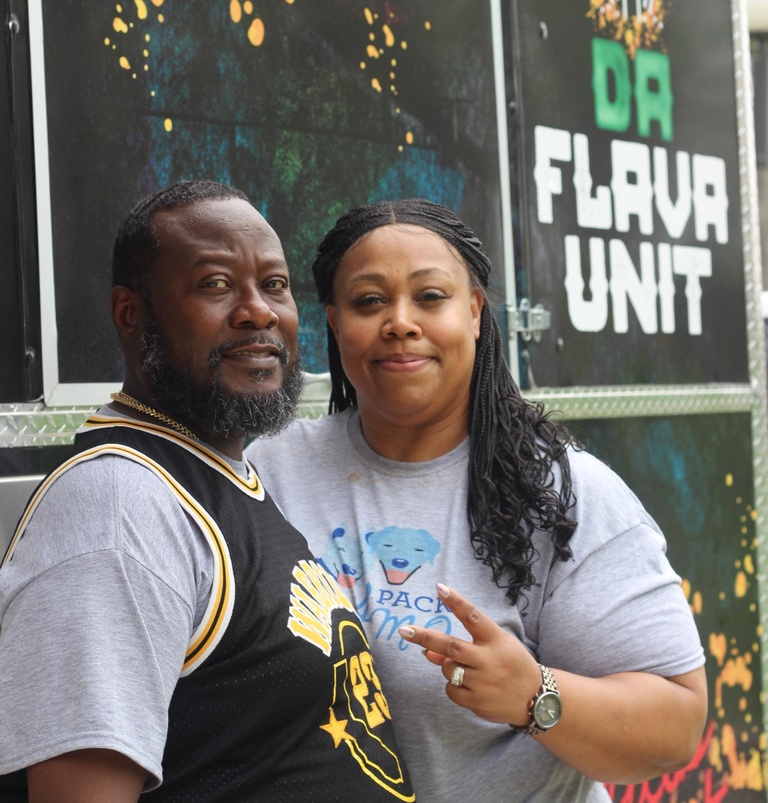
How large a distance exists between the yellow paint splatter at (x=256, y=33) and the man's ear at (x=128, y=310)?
1107mm

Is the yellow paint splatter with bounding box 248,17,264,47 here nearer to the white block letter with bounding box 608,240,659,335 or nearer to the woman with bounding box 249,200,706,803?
the woman with bounding box 249,200,706,803

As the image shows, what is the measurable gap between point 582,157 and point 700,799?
2.18m

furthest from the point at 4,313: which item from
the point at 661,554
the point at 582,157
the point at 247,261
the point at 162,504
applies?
the point at 582,157

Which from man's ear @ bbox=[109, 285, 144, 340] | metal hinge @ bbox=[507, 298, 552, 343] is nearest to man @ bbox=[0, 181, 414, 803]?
man's ear @ bbox=[109, 285, 144, 340]

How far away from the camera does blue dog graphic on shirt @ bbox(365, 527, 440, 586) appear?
207cm

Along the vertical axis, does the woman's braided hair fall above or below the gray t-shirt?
above

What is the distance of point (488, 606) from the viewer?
6.71 feet

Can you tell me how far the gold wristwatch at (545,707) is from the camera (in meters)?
1.85

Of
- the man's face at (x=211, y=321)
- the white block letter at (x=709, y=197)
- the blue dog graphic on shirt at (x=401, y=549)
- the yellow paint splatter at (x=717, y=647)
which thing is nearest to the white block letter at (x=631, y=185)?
the white block letter at (x=709, y=197)

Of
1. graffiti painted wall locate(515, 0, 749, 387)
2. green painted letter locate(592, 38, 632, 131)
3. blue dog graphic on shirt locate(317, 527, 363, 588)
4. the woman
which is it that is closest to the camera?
the woman

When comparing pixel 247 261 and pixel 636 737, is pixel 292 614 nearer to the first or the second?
pixel 247 261

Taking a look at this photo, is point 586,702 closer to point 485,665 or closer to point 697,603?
point 485,665

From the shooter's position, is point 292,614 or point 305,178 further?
point 305,178

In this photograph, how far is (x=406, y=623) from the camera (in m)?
2.02
